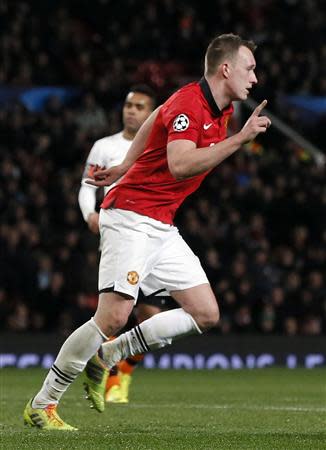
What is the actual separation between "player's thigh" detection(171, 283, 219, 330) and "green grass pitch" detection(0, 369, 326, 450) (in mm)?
664

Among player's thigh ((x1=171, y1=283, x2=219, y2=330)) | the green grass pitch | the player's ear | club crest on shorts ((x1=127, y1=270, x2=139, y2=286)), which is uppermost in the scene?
the player's ear

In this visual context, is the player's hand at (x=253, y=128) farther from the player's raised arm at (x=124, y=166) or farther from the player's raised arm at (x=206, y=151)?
the player's raised arm at (x=124, y=166)

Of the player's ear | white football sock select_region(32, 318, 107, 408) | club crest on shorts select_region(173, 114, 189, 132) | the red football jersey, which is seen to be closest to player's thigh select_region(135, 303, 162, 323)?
the red football jersey

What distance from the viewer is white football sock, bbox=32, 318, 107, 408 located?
7223 millimetres

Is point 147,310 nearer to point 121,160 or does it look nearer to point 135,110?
point 121,160

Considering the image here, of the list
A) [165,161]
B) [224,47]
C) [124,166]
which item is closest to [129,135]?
[124,166]

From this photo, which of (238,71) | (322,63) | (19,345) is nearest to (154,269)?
(238,71)

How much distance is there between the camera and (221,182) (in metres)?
18.5

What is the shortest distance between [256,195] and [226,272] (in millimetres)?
1887

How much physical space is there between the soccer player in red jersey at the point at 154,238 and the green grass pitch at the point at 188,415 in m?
0.46

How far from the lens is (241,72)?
730 cm

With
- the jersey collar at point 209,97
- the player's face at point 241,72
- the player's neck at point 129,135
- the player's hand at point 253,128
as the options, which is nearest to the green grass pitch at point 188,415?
the player's hand at point 253,128

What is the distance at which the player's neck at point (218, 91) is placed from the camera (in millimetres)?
7301

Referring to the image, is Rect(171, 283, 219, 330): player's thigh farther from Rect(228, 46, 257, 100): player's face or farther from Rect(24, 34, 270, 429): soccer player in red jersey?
Rect(228, 46, 257, 100): player's face
